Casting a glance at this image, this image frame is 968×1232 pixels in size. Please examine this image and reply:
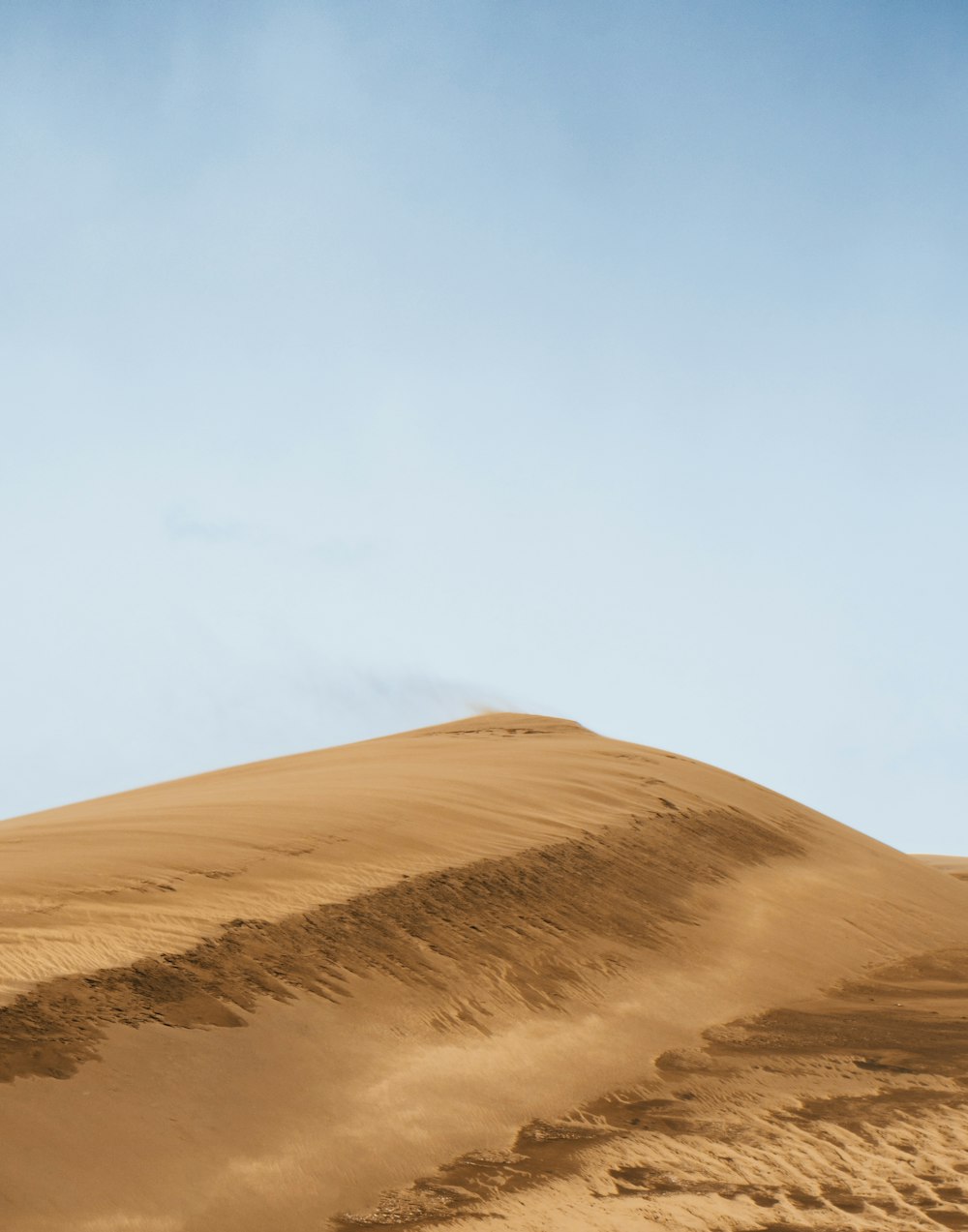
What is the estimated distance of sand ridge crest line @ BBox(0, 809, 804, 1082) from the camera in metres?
5.43

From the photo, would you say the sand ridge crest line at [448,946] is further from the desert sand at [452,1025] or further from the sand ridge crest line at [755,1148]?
the sand ridge crest line at [755,1148]

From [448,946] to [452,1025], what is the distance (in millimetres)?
786

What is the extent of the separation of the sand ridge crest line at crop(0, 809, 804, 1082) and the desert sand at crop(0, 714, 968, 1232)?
0.7 inches

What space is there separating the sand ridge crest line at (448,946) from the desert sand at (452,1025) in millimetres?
19

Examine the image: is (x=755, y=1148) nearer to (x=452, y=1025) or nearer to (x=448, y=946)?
(x=452, y=1025)

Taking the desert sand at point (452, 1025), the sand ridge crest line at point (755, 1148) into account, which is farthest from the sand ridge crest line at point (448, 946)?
the sand ridge crest line at point (755, 1148)

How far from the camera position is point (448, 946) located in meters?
7.34

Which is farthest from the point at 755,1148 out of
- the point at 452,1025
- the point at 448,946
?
the point at 448,946

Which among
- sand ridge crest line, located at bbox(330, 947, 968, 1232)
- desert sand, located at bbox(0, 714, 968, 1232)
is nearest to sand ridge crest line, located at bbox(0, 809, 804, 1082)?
desert sand, located at bbox(0, 714, 968, 1232)

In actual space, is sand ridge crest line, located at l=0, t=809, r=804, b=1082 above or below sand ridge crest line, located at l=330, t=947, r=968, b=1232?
above

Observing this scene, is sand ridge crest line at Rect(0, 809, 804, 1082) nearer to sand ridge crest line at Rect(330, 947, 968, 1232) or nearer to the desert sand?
the desert sand

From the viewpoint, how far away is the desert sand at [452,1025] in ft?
16.0

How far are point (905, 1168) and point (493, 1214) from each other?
6.28 feet

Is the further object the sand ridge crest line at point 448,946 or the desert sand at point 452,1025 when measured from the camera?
the sand ridge crest line at point 448,946
